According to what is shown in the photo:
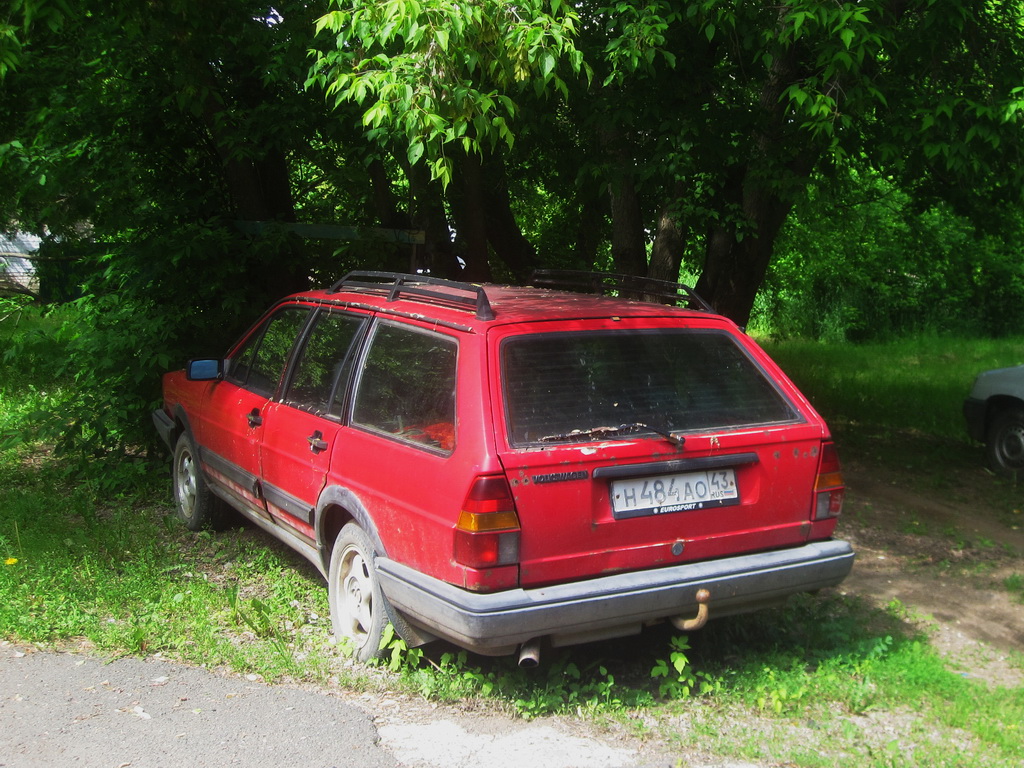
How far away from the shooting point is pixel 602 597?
3803 mm

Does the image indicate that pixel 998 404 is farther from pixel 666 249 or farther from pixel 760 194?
pixel 666 249

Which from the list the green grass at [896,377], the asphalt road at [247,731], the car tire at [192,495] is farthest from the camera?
the green grass at [896,377]

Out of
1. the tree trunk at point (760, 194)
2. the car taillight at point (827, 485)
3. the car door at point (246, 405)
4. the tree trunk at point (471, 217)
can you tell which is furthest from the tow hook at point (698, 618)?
the tree trunk at point (471, 217)

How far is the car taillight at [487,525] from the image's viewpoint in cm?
369

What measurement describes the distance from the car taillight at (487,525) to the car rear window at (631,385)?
0.23 m

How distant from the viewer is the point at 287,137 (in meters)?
7.75

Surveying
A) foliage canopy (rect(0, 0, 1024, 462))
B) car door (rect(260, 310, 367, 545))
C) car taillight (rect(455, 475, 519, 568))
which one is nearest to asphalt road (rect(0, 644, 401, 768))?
car taillight (rect(455, 475, 519, 568))

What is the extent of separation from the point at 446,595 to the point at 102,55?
624cm

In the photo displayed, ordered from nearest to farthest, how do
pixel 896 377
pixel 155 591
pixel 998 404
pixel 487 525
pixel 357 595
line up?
pixel 487 525 → pixel 357 595 → pixel 155 591 → pixel 998 404 → pixel 896 377

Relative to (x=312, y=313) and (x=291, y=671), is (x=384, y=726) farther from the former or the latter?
(x=312, y=313)

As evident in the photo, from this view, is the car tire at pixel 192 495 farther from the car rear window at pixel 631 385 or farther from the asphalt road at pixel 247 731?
the car rear window at pixel 631 385

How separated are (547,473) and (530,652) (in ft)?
2.26

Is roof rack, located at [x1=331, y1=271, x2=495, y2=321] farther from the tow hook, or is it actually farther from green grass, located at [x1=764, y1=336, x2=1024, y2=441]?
green grass, located at [x1=764, y1=336, x2=1024, y2=441]

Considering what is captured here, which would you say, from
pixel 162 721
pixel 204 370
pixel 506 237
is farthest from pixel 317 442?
pixel 506 237
